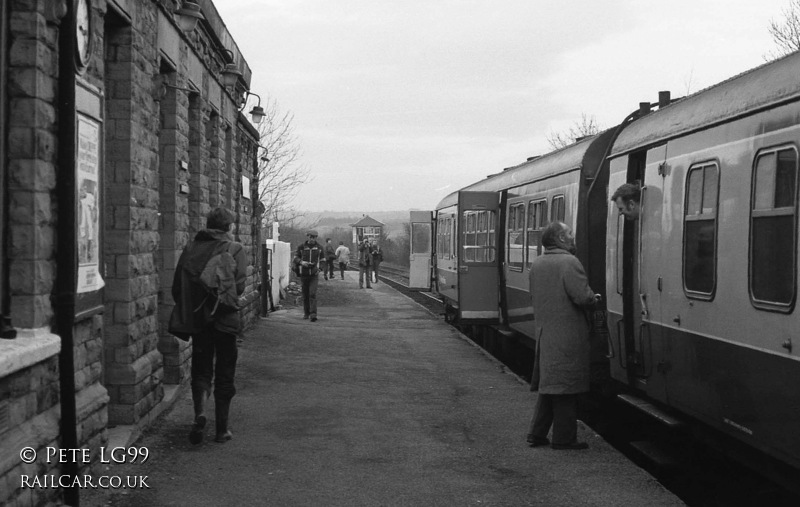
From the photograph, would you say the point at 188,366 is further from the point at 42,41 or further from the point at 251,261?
the point at 251,261

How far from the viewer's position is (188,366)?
1059 cm

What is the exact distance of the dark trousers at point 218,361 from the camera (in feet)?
24.4

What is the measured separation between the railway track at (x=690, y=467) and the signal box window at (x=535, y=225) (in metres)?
2.80

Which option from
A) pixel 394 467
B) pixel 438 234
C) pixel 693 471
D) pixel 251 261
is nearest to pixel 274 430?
pixel 394 467

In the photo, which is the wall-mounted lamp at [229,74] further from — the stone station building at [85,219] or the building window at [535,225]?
the building window at [535,225]

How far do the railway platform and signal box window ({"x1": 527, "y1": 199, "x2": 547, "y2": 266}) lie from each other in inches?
64.0

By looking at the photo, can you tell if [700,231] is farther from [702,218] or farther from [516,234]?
[516,234]

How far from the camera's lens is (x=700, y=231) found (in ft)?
23.3

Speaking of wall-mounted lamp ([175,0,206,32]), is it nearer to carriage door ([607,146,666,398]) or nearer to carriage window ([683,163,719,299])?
carriage door ([607,146,666,398])

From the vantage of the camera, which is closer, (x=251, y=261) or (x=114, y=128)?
(x=114, y=128)

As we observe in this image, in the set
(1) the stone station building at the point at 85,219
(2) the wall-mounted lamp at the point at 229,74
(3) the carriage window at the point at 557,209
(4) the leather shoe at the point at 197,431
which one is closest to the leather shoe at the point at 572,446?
(4) the leather shoe at the point at 197,431

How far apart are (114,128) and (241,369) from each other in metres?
4.93

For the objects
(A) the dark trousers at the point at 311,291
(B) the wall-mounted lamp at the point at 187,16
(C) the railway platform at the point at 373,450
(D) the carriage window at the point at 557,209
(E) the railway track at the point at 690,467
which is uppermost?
(B) the wall-mounted lamp at the point at 187,16

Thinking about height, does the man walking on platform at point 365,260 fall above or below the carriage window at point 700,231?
below
